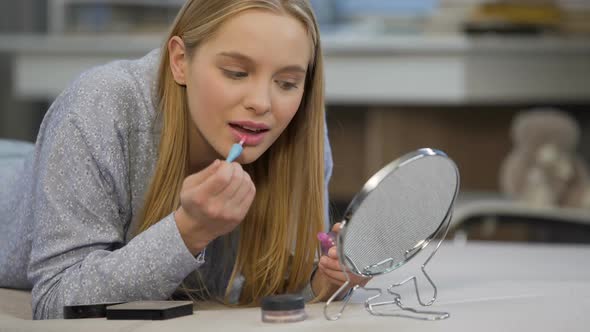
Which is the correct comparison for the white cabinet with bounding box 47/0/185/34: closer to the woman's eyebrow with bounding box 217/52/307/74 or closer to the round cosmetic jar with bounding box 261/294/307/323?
the woman's eyebrow with bounding box 217/52/307/74

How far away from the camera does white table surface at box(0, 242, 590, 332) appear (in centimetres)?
95

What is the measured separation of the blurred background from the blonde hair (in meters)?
1.27

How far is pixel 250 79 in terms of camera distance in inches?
41.0

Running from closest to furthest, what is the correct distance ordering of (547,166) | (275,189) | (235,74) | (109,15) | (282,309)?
(282,309) → (235,74) → (275,189) → (547,166) → (109,15)

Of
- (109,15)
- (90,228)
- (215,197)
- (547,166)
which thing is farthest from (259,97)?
(109,15)

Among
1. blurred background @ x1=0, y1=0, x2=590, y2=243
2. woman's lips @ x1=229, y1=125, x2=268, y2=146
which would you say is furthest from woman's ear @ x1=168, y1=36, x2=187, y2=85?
blurred background @ x1=0, y1=0, x2=590, y2=243

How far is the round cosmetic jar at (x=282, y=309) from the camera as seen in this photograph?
3.11 ft

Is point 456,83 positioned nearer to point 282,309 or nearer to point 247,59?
point 247,59

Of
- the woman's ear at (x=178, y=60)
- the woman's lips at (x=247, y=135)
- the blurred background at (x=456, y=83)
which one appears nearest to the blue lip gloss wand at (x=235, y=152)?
the woman's lips at (x=247, y=135)

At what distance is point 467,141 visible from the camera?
128 inches


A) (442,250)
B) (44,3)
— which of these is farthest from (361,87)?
(44,3)

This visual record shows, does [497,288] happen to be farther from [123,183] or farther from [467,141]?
[467,141]

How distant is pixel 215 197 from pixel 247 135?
13cm

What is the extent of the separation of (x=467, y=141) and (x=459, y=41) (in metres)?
0.58
